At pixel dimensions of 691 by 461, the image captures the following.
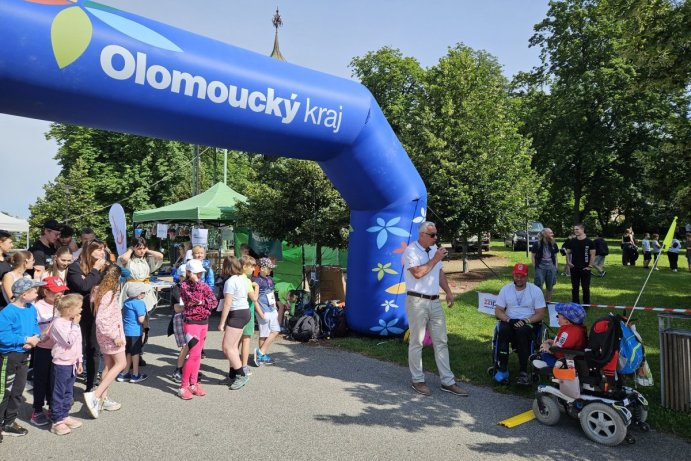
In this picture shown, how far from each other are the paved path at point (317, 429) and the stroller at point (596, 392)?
13cm

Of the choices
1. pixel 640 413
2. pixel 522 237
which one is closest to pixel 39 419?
pixel 640 413

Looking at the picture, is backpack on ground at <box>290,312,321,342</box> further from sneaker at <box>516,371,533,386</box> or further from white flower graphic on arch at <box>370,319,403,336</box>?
sneaker at <box>516,371,533,386</box>

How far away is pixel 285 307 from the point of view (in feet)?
27.3

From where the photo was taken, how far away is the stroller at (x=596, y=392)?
12.5 feet

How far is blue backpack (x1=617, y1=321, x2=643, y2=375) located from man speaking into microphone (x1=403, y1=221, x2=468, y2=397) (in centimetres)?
163

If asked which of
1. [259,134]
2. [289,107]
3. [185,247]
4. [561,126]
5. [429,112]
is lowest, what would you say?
[185,247]

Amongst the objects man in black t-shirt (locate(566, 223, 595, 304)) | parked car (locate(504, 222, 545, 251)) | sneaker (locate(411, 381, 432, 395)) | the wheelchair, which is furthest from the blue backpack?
parked car (locate(504, 222, 545, 251))

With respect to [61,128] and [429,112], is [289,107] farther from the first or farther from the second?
[61,128]

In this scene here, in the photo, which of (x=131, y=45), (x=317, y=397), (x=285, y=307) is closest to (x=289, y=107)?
(x=131, y=45)

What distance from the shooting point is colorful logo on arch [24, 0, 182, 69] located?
4148mm

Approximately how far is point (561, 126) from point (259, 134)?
24.9 meters

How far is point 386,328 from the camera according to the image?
718 cm

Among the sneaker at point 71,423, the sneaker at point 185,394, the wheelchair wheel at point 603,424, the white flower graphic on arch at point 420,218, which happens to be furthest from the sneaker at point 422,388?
the sneaker at point 71,423

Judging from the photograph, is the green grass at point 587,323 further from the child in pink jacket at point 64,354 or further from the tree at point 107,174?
the tree at point 107,174
